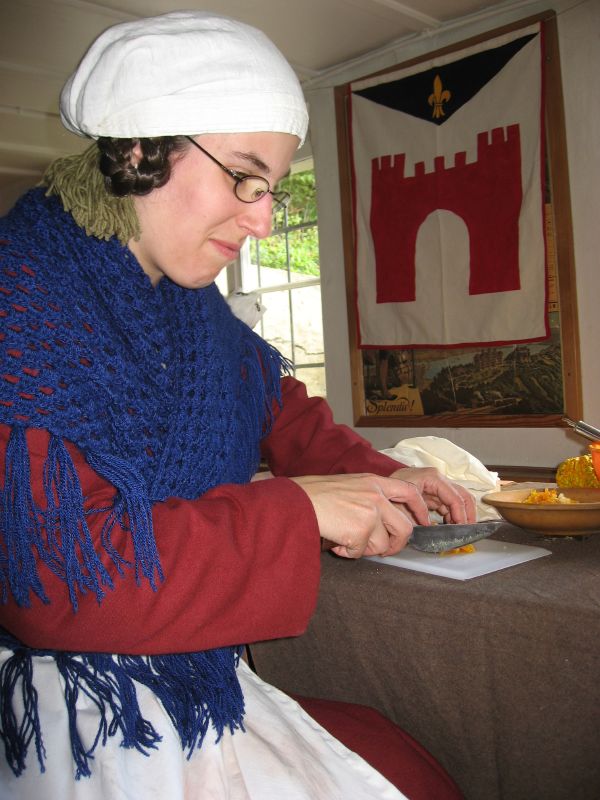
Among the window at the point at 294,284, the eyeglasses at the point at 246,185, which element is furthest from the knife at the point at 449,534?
the window at the point at 294,284

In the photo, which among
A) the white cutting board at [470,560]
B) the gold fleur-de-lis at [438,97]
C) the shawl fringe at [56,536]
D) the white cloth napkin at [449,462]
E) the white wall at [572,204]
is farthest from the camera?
the gold fleur-de-lis at [438,97]

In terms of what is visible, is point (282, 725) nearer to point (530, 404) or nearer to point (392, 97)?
point (530, 404)

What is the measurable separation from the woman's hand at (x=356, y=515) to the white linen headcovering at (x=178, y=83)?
1.44 feet

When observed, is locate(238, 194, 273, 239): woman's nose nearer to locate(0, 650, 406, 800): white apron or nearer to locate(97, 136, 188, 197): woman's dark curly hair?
locate(97, 136, 188, 197): woman's dark curly hair

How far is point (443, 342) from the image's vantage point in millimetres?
3262

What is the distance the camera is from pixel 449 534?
43.1 inches

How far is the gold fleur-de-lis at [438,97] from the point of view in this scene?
3.14m

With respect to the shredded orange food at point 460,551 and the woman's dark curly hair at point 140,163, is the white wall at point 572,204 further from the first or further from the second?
the woman's dark curly hair at point 140,163

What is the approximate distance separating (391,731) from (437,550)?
0.27m

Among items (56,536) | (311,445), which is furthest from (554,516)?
(56,536)

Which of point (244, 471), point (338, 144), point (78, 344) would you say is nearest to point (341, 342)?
point (338, 144)

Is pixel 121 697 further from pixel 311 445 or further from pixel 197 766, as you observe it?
pixel 311 445

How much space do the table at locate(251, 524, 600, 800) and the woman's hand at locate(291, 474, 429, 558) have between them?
0.42ft

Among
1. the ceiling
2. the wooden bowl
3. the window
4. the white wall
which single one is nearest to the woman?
the wooden bowl
